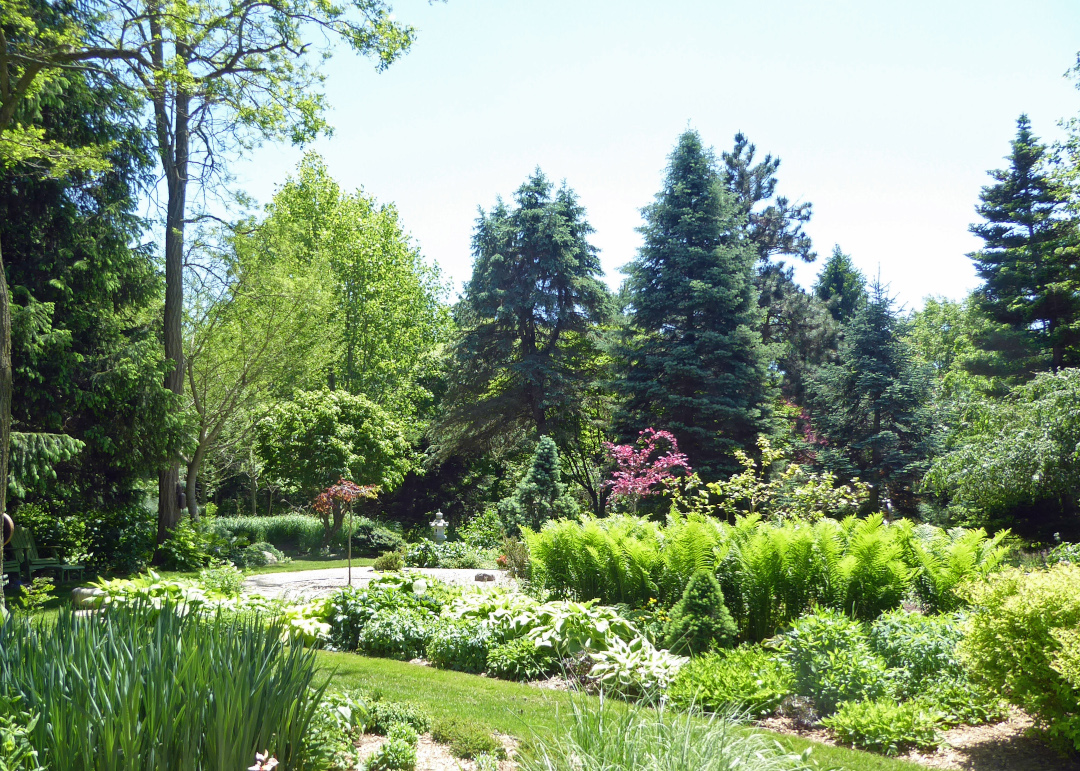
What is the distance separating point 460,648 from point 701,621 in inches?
86.2

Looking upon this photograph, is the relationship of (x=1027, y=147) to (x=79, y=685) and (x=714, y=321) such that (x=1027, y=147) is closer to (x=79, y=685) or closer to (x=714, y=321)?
(x=714, y=321)

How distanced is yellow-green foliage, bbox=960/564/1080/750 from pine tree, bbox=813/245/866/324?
92.3 feet

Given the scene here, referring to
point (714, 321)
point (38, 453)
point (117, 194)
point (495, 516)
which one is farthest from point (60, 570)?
point (714, 321)

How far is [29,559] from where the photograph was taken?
11.0m

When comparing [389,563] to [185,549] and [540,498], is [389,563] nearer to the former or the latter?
[540,498]

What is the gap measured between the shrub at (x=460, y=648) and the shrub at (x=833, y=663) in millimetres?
2631

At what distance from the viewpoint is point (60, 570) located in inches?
464

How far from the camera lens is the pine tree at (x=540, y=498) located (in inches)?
599

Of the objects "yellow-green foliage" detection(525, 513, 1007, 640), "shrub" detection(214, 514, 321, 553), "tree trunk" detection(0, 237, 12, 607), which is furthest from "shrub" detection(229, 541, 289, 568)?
"yellow-green foliage" detection(525, 513, 1007, 640)

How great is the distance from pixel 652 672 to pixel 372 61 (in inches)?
303

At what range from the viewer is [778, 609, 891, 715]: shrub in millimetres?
4738

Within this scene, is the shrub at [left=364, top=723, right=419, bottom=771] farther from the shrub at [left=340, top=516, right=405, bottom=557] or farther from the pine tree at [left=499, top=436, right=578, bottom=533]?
the shrub at [left=340, top=516, right=405, bottom=557]

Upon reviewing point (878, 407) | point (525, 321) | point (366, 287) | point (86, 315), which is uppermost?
point (366, 287)

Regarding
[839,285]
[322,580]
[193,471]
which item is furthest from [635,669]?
[839,285]
